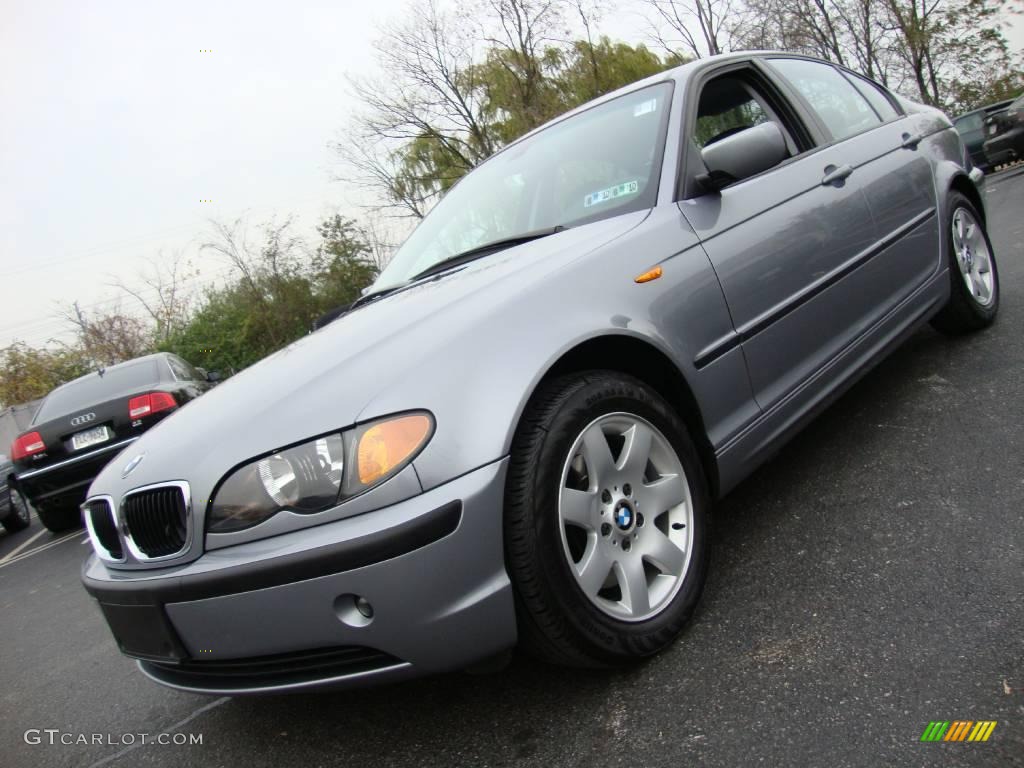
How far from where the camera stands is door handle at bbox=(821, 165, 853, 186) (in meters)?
3.02

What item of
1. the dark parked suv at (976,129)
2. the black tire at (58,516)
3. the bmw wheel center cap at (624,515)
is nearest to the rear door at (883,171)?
the bmw wheel center cap at (624,515)

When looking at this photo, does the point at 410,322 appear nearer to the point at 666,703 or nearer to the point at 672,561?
the point at 672,561

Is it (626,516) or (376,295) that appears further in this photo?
(376,295)

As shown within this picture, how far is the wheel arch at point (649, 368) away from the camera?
208 cm

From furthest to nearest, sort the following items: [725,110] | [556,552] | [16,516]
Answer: [16,516], [725,110], [556,552]

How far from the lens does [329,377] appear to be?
194cm

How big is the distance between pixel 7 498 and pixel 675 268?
28.4 ft

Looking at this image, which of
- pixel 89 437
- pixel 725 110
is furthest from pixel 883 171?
pixel 89 437

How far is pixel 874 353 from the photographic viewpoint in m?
3.16

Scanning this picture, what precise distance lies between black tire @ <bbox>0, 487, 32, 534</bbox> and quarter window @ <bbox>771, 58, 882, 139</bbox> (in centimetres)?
885

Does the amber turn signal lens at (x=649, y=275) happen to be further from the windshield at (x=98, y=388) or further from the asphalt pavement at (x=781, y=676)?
the windshield at (x=98, y=388)

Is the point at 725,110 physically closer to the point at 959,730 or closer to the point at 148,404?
the point at 959,730

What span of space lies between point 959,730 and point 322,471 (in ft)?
4.59

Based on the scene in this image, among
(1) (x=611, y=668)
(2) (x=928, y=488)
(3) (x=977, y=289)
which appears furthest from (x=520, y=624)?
Answer: (3) (x=977, y=289)
